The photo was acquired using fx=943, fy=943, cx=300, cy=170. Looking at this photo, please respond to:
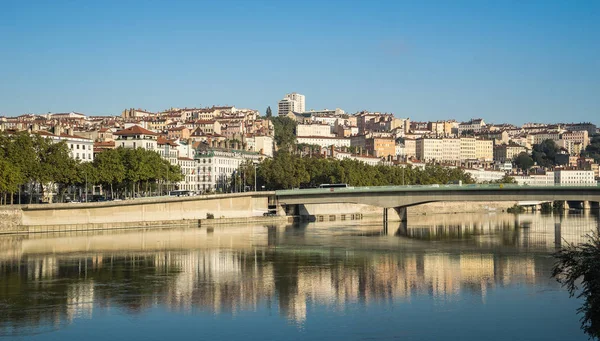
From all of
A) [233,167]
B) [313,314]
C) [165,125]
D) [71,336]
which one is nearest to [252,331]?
[313,314]

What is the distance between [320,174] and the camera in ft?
302

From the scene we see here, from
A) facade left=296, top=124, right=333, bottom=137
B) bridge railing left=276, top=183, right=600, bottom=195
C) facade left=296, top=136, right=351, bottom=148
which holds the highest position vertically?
facade left=296, top=124, right=333, bottom=137

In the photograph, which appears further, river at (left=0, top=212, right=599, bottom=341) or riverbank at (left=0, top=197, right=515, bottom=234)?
riverbank at (left=0, top=197, right=515, bottom=234)

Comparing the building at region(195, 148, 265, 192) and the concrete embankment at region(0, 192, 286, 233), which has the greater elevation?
the building at region(195, 148, 265, 192)

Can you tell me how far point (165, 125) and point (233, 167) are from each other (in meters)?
42.5

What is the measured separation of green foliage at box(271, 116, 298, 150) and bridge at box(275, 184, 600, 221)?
236 feet

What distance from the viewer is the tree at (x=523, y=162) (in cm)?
18388

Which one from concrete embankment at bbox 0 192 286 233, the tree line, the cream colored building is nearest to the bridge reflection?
concrete embankment at bbox 0 192 286 233

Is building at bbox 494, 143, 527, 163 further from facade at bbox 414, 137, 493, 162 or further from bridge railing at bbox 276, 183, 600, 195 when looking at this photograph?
bridge railing at bbox 276, 183, 600, 195

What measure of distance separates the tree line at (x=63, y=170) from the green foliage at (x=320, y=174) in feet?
32.9

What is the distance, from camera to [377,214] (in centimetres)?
8619

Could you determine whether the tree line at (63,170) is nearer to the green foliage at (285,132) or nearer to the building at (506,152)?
the green foliage at (285,132)

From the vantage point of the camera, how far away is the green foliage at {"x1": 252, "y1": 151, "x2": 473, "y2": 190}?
87250mm

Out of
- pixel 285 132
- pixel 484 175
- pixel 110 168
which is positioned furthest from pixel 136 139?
pixel 484 175
